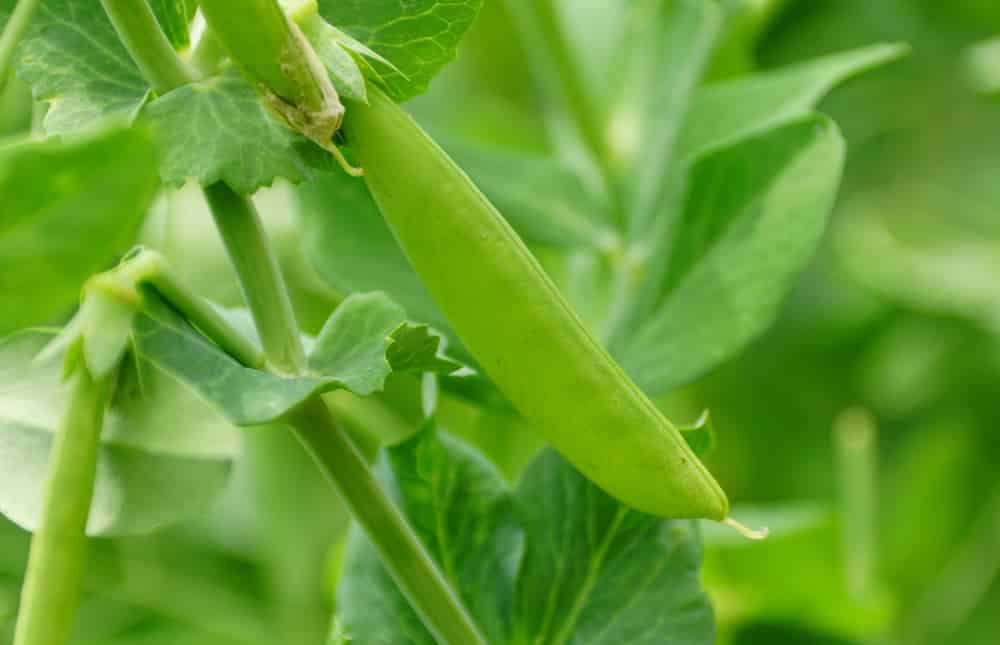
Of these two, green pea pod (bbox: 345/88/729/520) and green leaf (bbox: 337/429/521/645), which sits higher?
green pea pod (bbox: 345/88/729/520)

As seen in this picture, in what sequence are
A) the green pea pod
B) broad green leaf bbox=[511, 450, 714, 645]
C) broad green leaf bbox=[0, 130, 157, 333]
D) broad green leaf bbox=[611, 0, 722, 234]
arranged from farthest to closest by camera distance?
broad green leaf bbox=[611, 0, 722, 234]
broad green leaf bbox=[511, 450, 714, 645]
the green pea pod
broad green leaf bbox=[0, 130, 157, 333]

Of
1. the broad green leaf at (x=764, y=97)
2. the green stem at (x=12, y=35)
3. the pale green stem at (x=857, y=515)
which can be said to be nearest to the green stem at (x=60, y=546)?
the green stem at (x=12, y=35)

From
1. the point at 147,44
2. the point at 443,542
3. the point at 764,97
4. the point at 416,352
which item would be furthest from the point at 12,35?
the point at 764,97

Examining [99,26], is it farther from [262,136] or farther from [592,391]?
[592,391]

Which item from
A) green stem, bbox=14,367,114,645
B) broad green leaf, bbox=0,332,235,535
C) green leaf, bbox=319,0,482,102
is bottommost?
broad green leaf, bbox=0,332,235,535

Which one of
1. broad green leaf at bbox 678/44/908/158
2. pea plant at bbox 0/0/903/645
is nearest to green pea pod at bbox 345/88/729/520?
pea plant at bbox 0/0/903/645

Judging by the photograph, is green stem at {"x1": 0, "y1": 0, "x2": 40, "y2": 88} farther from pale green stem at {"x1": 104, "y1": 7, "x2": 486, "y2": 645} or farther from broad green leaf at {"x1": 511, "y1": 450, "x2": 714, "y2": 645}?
broad green leaf at {"x1": 511, "y1": 450, "x2": 714, "y2": 645}

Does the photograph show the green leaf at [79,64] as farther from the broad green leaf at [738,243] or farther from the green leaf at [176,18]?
the broad green leaf at [738,243]
